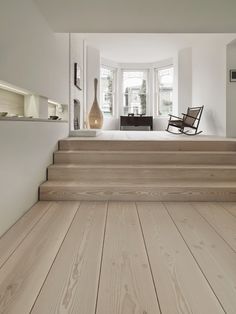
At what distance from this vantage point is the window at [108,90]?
9.53m

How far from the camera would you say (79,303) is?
129cm

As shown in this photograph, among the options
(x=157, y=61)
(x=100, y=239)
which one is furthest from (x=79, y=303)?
(x=157, y=61)

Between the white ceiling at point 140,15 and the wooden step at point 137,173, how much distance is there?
166cm

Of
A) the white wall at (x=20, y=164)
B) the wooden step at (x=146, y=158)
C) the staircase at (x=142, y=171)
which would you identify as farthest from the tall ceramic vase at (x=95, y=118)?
the white wall at (x=20, y=164)

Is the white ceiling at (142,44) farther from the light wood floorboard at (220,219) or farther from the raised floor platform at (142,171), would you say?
the light wood floorboard at (220,219)

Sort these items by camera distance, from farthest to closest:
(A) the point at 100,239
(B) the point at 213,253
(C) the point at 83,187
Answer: (C) the point at 83,187 < (A) the point at 100,239 < (B) the point at 213,253

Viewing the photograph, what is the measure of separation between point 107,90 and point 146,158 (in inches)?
246

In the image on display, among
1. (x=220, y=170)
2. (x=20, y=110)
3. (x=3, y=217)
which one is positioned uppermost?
(x=20, y=110)

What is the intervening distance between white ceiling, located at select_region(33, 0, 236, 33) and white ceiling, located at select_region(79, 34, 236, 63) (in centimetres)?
270

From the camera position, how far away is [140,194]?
3.17m

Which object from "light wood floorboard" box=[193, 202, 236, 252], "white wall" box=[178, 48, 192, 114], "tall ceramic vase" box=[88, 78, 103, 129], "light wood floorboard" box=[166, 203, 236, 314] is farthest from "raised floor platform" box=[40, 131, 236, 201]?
"white wall" box=[178, 48, 192, 114]

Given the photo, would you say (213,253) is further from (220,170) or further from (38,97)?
(38,97)

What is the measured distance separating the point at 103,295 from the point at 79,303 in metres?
0.12

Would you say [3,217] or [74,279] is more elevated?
[3,217]
